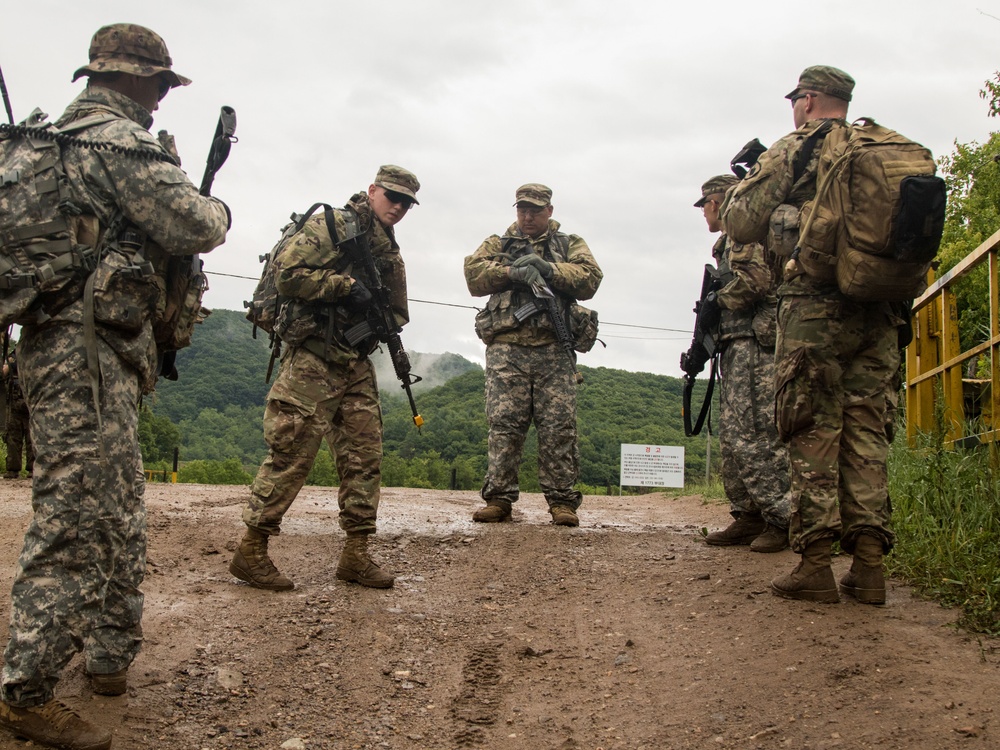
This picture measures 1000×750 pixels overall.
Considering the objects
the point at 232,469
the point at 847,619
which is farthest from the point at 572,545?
the point at 232,469

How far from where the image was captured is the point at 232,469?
16609 mm

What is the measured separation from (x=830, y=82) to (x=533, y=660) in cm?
294

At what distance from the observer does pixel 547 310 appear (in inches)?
274

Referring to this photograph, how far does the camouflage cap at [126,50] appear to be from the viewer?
3277 millimetres

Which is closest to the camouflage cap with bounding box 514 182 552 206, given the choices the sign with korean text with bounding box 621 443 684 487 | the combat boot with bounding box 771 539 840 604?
the combat boot with bounding box 771 539 840 604

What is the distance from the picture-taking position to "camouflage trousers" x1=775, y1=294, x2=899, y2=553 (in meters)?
3.99

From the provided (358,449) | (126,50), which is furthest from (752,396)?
(126,50)

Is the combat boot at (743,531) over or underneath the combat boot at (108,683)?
over

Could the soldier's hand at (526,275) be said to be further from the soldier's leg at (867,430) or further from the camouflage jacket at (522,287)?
the soldier's leg at (867,430)

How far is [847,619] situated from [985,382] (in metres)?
3.14

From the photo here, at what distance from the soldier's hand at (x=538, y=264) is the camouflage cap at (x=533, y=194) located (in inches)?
16.6

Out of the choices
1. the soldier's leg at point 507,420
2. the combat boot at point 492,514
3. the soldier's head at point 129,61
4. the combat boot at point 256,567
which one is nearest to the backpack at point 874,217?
the soldier's head at point 129,61

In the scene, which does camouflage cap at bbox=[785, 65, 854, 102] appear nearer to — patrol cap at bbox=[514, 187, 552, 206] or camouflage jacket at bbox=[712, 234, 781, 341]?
camouflage jacket at bbox=[712, 234, 781, 341]

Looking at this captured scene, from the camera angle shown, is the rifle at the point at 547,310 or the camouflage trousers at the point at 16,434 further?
the camouflage trousers at the point at 16,434
